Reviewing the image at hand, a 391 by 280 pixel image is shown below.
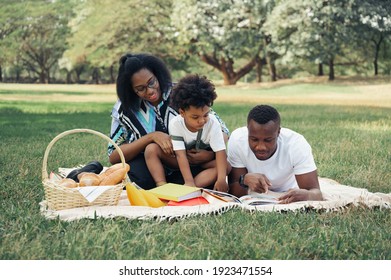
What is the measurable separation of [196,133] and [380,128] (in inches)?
172

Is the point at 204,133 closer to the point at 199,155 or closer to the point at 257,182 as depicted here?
the point at 199,155

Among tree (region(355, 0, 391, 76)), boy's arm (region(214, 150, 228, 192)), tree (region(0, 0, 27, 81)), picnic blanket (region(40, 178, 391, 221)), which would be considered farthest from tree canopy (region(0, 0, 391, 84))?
picnic blanket (region(40, 178, 391, 221))

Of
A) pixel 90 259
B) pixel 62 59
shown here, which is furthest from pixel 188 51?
pixel 90 259

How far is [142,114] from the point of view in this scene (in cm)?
364

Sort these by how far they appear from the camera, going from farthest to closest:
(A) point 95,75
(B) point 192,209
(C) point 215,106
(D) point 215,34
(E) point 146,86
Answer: (A) point 95,75, (D) point 215,34, (C) point 215,106, (E) point 146,86, (B) point 192,209

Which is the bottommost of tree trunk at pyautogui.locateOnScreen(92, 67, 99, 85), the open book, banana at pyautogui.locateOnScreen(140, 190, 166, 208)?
tree trunk at pyautogui.locateOnScreen(92, 67, 99, 85)

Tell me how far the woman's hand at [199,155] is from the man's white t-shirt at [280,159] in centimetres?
12

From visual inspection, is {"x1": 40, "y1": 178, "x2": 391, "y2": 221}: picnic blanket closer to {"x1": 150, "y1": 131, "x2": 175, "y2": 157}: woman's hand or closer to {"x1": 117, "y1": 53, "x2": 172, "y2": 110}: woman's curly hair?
{"x1": 150, "y1": 131, "x2": 175, "y2": 157}: woman's hand

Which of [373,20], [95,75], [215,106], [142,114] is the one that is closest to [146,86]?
[142,114]

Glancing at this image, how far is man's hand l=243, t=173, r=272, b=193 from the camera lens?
315 cm

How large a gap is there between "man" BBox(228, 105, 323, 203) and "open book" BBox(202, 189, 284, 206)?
1.5 inches

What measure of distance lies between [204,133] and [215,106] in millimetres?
9018

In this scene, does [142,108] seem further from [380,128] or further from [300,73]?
[300,73]

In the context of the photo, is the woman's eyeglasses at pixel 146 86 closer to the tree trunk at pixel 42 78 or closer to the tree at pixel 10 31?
the tree at pixel 10 31
